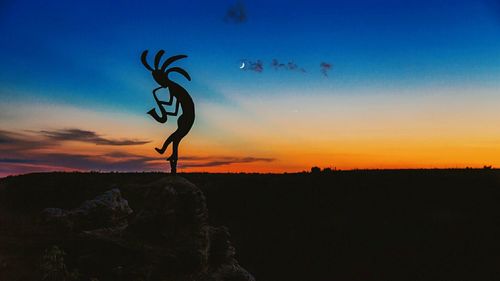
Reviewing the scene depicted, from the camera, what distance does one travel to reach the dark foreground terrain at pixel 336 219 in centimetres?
2408

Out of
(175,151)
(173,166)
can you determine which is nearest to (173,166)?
(173,166)

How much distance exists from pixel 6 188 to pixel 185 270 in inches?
1339

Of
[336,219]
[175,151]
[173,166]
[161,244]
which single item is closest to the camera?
[161,244]

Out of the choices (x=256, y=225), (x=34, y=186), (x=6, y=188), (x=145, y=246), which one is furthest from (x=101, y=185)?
(x=145, y=246)

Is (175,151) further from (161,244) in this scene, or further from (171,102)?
(161,244)

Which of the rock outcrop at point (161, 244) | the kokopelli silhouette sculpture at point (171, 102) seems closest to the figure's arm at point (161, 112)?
the kokopelli silhouette sculpture at point (171, 102)

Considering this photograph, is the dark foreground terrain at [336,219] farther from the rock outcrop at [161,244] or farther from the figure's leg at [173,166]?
the figure's leg at [173,166]

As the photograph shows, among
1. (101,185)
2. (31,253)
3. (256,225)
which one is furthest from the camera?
(101,185)

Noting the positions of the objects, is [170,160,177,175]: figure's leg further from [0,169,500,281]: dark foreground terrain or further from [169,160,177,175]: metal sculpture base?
[0,169,500,281]: dark foreground terrain

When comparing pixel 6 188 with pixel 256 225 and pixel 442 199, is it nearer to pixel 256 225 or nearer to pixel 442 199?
pixel 256 225

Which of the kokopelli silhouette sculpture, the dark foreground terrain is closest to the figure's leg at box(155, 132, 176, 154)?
the kokopelli silhouette sculpture

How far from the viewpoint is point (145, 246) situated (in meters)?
13.3

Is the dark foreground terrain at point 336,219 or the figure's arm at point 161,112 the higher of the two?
the figure's arm at point 161,112

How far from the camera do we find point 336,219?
30.7m
